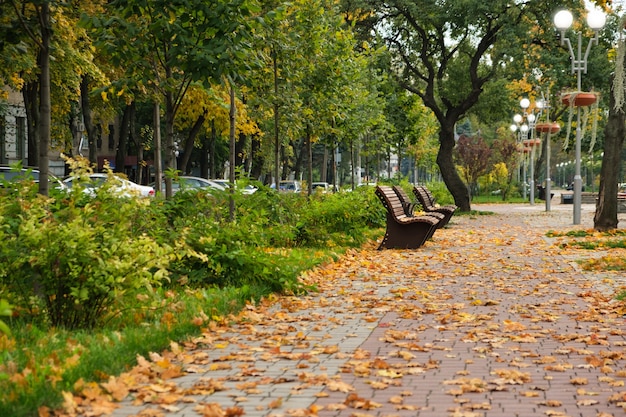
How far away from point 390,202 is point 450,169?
20580 mm

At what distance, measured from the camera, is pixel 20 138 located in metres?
49.0

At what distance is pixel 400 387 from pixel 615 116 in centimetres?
1678

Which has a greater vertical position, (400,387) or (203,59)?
(203,59)

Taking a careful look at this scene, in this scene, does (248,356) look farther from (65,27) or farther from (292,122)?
(65,27)

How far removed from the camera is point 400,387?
6172mm

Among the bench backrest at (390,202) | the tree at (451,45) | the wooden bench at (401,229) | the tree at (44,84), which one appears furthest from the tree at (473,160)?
the tree at (44,84)

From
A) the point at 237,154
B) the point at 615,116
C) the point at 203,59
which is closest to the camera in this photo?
the point at 203,59

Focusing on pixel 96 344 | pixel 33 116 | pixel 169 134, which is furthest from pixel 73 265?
pixel 33 116

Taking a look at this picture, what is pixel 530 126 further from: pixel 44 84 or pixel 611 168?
pixel 44 84

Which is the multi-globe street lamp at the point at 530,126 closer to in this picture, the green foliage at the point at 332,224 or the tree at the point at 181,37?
the green foliage at the point at 332,224

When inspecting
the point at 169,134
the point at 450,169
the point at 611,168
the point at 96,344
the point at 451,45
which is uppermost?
the point at 451,45

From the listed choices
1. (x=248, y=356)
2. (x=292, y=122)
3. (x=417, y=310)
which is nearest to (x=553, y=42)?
(x=292, y=122)

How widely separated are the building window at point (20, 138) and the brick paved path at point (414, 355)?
129 feet

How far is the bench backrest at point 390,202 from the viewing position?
17.3 metres
